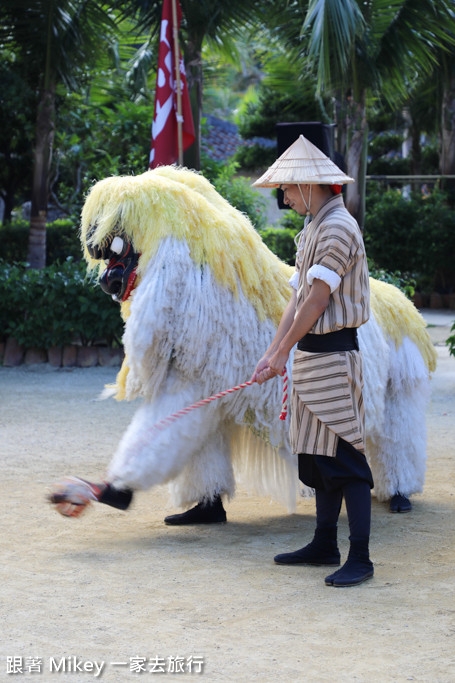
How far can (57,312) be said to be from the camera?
31.4 feet

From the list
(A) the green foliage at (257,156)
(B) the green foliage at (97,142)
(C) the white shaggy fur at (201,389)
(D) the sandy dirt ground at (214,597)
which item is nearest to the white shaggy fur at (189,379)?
(C) the white shaggy fur at (201,389)

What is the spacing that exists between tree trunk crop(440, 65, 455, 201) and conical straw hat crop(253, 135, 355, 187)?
13433mm

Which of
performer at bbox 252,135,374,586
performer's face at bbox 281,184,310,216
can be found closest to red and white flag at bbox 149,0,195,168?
performer's face at bbox 281,184,310,216

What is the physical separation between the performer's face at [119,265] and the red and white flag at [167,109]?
4911mm

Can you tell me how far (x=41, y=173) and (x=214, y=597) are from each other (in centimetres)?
863

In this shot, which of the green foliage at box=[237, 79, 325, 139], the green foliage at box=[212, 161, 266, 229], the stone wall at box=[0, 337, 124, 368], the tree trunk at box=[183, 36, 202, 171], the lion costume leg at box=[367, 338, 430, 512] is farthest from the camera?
the green foliage at box=[237, 79, 325, 139]

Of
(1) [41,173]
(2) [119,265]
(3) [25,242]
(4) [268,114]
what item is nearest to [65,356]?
(1) [41,173]

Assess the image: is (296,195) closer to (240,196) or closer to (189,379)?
(189,379)

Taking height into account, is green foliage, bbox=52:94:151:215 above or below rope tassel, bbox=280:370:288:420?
above

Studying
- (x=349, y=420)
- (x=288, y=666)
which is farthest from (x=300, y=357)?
(x=288, y=666)

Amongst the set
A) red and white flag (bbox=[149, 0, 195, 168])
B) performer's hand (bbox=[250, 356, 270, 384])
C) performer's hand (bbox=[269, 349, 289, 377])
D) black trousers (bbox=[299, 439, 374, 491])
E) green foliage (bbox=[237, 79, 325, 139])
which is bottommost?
black trousers (bbox=[299, 439, 374, 491])

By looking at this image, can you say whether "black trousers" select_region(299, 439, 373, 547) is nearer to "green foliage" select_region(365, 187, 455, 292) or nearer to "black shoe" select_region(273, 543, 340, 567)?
"black shoe" select_region(273, 543, 340, 567)

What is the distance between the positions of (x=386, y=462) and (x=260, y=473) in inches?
28.2

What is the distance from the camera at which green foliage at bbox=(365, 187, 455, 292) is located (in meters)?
16.1
